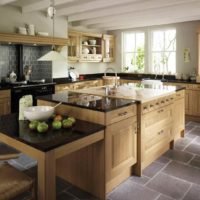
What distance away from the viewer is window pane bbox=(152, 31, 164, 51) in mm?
7125

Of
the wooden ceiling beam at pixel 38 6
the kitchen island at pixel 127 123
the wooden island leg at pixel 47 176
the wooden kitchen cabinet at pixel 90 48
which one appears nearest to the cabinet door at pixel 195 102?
the kitchen island at pixel 127 123

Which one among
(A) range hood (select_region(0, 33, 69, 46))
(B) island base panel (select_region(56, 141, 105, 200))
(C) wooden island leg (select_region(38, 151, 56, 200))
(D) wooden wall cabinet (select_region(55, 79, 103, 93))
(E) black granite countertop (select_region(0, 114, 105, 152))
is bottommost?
(B) island base panel (select_region(56, 141, 105, 200))

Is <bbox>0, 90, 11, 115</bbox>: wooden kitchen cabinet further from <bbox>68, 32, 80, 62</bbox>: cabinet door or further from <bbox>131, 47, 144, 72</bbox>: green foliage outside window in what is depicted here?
<bbox>131, 47, 144, 72</bbox>: green foliage outside window

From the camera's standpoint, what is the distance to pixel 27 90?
4969 millimetres

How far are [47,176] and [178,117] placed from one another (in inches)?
118

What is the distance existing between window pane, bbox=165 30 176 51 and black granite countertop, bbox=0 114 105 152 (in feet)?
17.2

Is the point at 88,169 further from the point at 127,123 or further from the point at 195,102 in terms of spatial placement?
the point at 195,102

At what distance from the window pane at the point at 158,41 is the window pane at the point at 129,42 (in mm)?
741

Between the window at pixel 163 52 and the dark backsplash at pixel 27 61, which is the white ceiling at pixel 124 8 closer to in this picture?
the window at pixel 163 52

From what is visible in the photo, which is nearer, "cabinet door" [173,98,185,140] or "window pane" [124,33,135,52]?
"cabinet door" [173,98,185,140]

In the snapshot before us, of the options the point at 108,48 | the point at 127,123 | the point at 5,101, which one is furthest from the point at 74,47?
the point at 127,123

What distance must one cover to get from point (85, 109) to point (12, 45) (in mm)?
3470

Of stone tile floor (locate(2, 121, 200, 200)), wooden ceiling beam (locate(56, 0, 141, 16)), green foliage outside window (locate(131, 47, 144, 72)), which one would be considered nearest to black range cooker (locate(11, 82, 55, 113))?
stone tile floor (locate(2, 121, 200, 200))

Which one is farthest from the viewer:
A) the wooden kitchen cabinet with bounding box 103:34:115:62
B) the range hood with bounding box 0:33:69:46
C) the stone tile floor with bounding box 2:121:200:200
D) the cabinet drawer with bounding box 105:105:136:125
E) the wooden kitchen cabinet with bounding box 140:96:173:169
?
the wooden kitchen cabinet with bounding box 103:34:115:62
